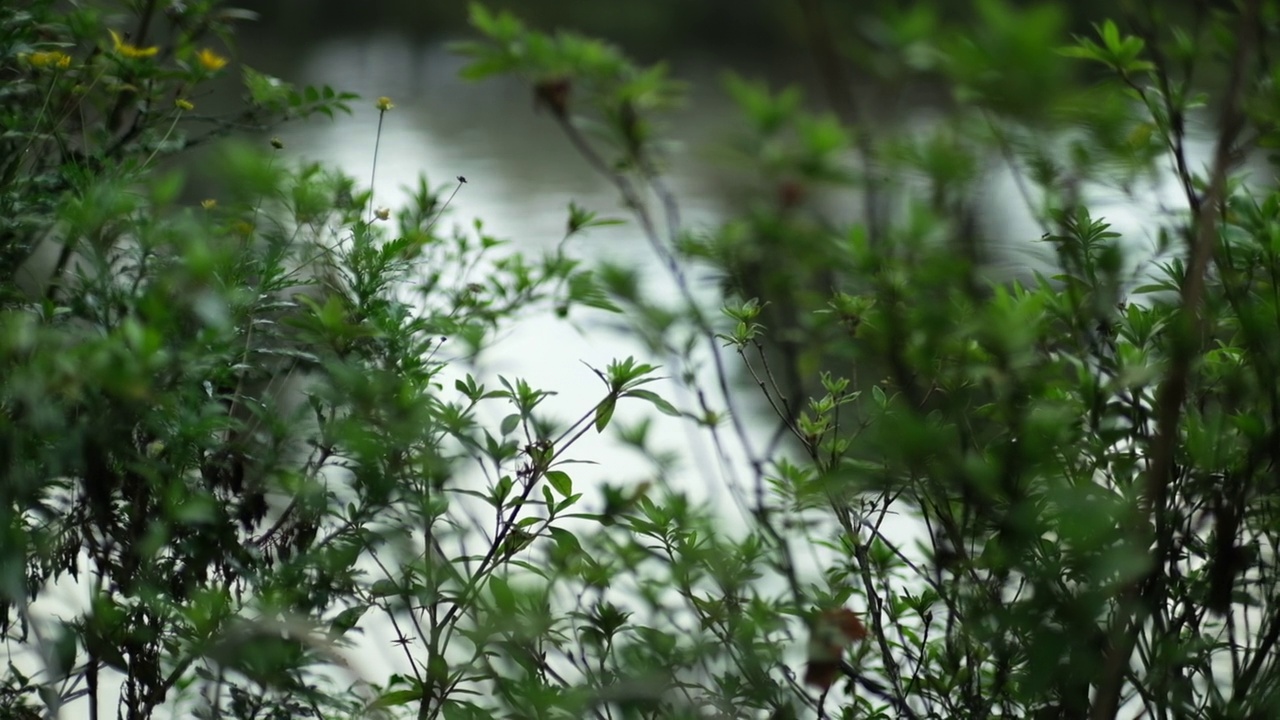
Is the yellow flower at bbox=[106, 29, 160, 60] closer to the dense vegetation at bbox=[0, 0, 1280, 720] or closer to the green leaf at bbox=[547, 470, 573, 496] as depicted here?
the dense vegetation at bbox=[0, 0, 1280, 720]

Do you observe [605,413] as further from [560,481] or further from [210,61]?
[210,61]

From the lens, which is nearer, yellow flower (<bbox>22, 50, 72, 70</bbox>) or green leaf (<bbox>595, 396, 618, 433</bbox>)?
green leaf (<bbox>595, 396, 618, 433</bbox>)

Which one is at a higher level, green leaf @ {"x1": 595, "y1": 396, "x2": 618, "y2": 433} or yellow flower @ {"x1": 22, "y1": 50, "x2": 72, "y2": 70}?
yellow flower @ {"x1": 22, "y1": 50, "x2": 72, "y2": 70}

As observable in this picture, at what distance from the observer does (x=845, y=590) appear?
109 cm

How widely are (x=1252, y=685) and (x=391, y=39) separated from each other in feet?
31.0

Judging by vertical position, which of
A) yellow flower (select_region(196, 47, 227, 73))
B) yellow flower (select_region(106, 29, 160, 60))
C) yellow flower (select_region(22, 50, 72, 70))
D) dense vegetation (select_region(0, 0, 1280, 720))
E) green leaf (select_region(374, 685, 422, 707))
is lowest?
green leaf (select_region(374, 685, 422, 707))

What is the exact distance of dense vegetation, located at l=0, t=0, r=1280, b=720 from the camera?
0.75 metres

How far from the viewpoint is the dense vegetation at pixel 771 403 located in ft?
2.46

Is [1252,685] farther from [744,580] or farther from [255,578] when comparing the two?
[255,578]

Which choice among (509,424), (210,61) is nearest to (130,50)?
(210,61)

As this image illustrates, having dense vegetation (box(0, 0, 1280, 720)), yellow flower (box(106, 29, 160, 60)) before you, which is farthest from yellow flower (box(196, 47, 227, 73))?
dense vegetation (box(0, 0, 1280, 720))

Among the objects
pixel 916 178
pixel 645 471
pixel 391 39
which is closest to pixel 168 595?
pixel 916 178

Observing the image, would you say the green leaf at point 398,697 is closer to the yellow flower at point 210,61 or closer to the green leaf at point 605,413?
the green leaf at point 605,413

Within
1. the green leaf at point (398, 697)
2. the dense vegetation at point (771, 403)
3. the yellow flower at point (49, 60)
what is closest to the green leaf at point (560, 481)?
the dense vegetation at point (771, 403)
